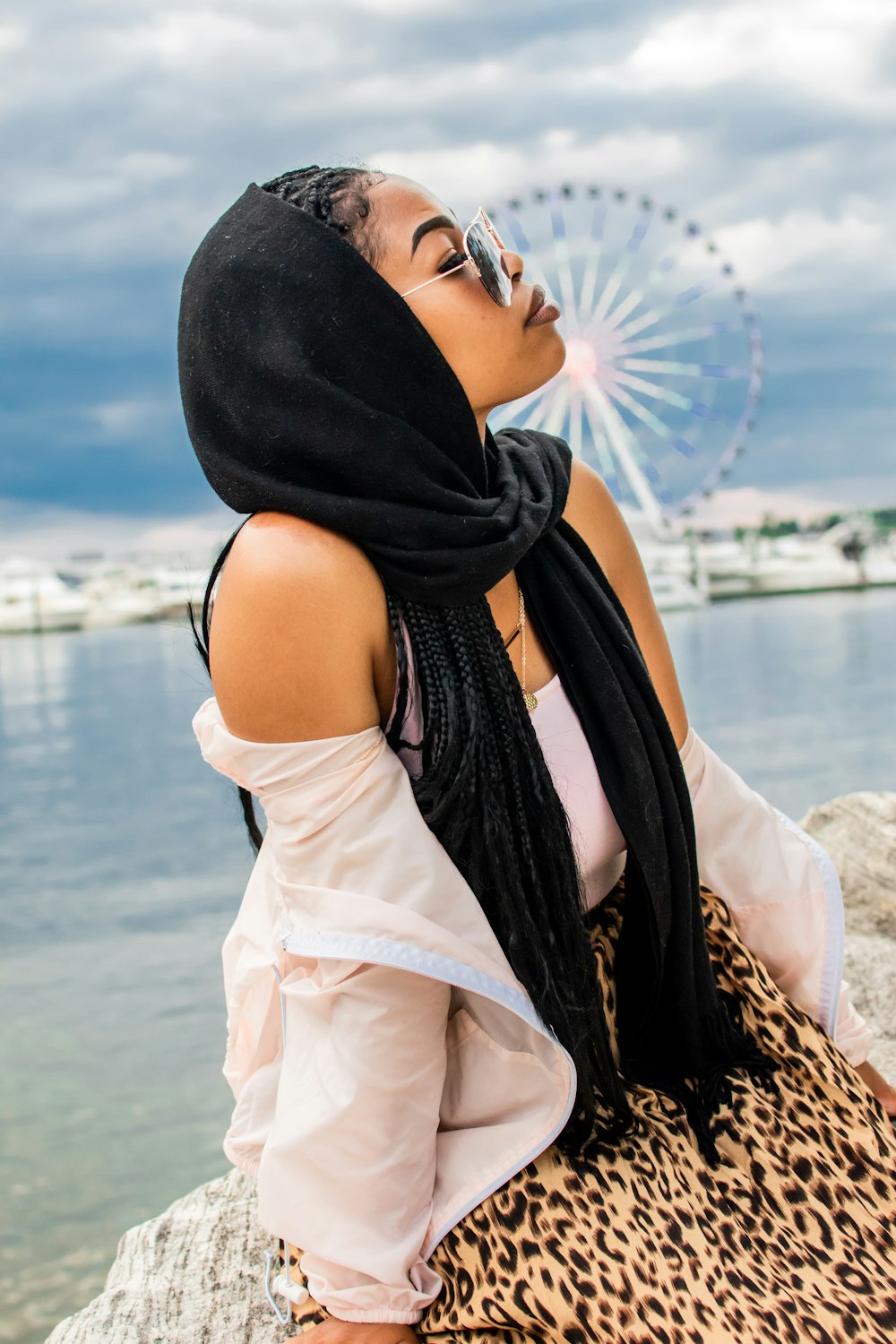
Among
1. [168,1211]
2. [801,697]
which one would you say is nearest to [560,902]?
[168,1211]

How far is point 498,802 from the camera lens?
1262 mm

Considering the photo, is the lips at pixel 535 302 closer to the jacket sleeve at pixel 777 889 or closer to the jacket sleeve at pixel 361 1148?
the jacket sleeve at pixel 777 889

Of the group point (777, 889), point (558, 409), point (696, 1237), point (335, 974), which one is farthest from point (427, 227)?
point (558, 409)

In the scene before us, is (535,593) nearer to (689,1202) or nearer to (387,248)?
(387,248)

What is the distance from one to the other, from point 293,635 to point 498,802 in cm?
27

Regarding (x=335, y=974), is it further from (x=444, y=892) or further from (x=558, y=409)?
(x=558, y=409)

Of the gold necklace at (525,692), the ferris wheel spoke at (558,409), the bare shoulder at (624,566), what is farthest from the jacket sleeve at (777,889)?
the ferris wheel spoke at (558,409)

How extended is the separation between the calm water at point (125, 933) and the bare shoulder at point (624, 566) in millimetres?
518

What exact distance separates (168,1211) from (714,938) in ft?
3.05

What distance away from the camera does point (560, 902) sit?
4.23 ft

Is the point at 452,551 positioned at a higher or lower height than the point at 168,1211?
higher

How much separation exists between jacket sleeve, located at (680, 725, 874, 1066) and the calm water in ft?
2.13

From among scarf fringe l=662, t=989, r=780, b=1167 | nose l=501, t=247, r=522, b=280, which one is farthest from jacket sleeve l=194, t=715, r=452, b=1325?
nose l=501, t=247, r=522, b=280

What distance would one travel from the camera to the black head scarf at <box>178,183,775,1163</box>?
1.21 metres
